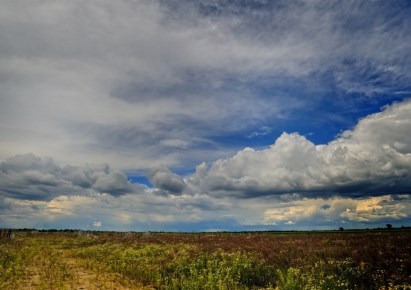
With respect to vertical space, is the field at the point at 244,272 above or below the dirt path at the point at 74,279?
above

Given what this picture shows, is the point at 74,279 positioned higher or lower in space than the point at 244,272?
lower

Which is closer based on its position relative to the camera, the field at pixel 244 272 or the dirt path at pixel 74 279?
the field at pixel 244 272

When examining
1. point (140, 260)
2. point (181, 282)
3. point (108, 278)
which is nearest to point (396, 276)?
point (181, 282)

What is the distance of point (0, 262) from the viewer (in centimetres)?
2320

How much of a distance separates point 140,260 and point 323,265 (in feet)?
43.4

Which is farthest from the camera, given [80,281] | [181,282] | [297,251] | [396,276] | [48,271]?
[297,251]

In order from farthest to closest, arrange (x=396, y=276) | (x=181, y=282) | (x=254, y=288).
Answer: (x=181, y=282), (x=254, y=288), (x=396, y=276)

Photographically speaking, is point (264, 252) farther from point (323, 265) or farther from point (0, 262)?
point (0, 262)

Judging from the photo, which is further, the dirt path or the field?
the dirt path

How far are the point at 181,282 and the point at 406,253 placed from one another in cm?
1165

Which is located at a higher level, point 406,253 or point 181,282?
point 406,253

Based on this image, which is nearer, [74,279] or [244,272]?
[244,272]

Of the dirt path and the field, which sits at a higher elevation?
the field

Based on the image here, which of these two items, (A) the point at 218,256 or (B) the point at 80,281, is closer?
(B) the point at 80,281
